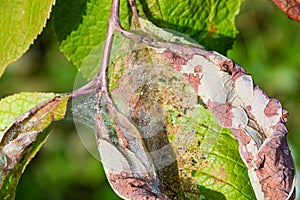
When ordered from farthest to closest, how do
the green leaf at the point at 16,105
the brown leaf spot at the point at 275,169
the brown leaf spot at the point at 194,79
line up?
the green leaf at the point at 16,105 < the brown leaf spot at the point at 194,79 < the brown leaf spot at the point at 275,169

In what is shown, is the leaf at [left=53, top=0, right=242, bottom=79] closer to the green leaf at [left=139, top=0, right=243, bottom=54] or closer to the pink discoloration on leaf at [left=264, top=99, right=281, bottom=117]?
the green leaf at [left=139, top=0, right=243, bottom=54]

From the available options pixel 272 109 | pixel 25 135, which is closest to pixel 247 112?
pixel 272 109

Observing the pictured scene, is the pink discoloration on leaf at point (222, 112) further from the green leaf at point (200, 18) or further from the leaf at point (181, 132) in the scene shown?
the green leaf at point (200, 18)

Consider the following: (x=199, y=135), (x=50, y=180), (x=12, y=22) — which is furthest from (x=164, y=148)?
(x=50, y=180)

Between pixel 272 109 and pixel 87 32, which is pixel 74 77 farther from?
pixel 272 109

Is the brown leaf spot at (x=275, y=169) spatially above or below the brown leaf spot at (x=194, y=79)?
below

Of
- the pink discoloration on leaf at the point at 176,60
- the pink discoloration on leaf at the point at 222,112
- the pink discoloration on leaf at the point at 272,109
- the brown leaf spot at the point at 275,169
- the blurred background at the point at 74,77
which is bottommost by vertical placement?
the blurred background at the point at 74,77

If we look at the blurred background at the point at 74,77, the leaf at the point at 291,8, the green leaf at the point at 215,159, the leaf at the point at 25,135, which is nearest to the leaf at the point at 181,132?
the green leaf at the point at 215,159
